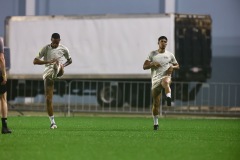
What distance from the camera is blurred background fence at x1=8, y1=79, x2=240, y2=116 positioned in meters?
28.3

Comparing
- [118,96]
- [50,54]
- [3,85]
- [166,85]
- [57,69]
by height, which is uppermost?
[50,54]

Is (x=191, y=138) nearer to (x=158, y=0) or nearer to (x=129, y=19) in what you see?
(x=129, y=19)

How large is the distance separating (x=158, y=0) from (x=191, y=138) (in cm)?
2125

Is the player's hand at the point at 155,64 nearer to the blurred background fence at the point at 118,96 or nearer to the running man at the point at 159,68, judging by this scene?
the running man at the point at 159,68

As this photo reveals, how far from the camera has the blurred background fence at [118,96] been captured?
2827 centimetres

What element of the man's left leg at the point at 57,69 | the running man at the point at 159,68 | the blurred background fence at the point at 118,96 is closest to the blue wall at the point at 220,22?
the blurred background fence at the point at 118,96

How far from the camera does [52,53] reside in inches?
674

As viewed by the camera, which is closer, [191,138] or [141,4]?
[191,138]

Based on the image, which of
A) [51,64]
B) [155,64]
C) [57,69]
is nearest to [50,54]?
[51,64]

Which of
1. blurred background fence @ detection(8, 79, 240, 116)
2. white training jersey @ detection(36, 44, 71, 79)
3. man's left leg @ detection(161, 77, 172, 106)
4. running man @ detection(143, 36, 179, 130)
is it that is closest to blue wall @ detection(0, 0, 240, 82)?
blurred background fence @ detection(8, 79, 240, 116)

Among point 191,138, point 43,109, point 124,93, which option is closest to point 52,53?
point 191,138

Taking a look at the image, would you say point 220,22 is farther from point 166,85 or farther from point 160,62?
point 166,85

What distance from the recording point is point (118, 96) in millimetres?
29438

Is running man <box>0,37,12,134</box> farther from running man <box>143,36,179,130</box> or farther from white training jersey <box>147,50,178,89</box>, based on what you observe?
white training jersey <box>147,50,178,89</box>
